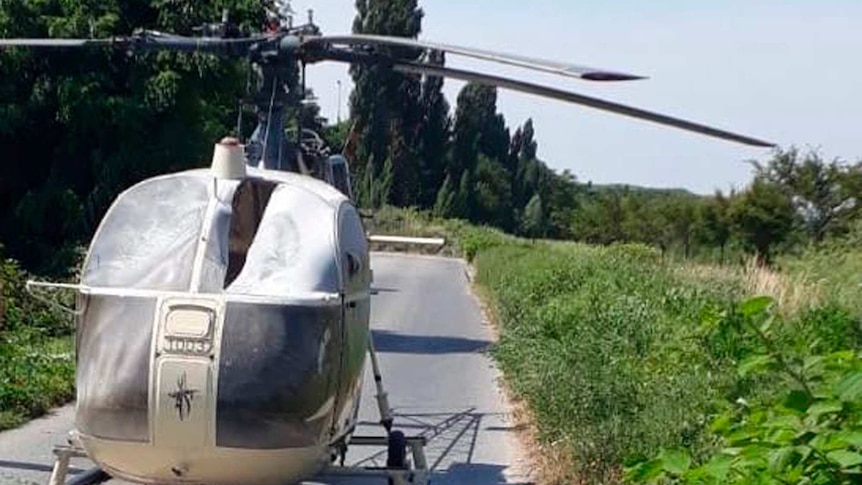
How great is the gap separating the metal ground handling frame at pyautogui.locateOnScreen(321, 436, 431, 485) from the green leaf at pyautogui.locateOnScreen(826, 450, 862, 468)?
16.4 feet

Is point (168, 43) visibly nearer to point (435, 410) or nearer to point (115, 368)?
point (115, 368)

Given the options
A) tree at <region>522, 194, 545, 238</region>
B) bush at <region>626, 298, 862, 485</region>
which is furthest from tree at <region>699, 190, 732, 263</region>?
bush at <region>626, 298, 862, 485</region>

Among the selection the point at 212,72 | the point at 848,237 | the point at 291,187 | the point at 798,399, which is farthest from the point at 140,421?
the point at 848,237

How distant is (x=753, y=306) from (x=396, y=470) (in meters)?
4.93

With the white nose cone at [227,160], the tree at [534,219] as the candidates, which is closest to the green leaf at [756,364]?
the white nose cone at [227,160]

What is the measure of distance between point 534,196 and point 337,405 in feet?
262

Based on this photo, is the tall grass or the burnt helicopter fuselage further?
the tall grass

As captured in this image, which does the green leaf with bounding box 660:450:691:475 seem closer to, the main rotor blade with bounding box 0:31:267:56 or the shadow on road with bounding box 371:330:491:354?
the main rotor blade with bounding box 0:31:267:56

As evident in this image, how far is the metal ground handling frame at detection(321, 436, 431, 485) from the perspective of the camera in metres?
8.98

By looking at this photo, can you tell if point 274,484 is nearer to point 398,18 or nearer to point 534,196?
point 398,18

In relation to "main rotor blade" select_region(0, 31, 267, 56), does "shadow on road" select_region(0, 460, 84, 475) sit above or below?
below

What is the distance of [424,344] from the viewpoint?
24812mm

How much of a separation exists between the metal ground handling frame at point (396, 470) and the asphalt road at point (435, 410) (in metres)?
0.35

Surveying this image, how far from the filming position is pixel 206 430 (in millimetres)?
7867
